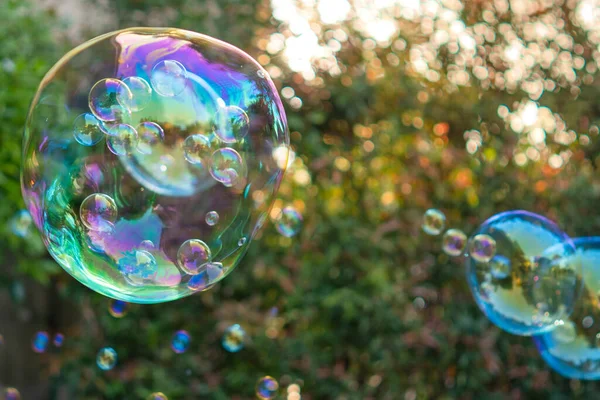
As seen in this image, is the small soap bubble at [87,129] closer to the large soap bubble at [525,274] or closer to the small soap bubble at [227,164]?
the small soap bubble at [227,164]

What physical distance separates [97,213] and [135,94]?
1.11 ft

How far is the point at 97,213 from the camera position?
1.86 meters

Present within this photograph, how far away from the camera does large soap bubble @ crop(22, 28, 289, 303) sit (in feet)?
6.12

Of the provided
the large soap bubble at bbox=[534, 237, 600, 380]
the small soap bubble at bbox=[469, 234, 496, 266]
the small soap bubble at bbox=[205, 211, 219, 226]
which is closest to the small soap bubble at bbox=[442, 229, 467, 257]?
the small soap bubble at bbox=[469, 234, 496, 266]

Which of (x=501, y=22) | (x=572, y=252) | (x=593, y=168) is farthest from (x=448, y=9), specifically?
(x=572, y=252)

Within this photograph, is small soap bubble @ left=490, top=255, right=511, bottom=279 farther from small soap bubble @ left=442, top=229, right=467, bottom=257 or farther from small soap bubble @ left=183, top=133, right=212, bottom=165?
small soap bubble @ left=183, top=133, right=212, bottom=165

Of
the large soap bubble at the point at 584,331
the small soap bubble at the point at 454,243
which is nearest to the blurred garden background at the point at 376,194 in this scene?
the small soap bubble at the point at 454,243

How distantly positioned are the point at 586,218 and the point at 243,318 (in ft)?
6.11

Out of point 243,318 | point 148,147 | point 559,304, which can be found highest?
point 148,147

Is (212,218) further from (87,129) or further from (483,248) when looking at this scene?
(483,248)

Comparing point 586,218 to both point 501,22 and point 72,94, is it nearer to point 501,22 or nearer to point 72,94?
point 501,22

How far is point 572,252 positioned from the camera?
261 cm

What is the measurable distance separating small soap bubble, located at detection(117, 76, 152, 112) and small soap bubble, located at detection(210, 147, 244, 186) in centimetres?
24

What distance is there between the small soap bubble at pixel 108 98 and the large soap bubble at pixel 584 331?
1.77 metres
